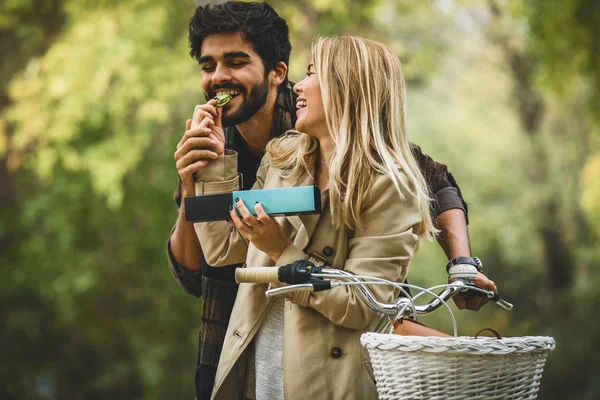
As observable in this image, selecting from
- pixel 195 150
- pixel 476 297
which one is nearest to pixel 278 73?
pixel 195 150

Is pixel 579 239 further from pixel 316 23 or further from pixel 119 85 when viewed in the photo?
pixel 119 85

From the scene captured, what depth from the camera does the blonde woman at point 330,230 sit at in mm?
2488

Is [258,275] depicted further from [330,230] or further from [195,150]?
[195,150]

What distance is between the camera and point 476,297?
2.66 m

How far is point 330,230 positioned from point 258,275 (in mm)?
354

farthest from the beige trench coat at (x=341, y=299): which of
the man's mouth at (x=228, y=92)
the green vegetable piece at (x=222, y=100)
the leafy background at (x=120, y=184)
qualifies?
the leafy background at (x=120, y=184)

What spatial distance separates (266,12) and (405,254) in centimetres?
139

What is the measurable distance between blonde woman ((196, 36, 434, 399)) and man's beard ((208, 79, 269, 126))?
352 millimetres

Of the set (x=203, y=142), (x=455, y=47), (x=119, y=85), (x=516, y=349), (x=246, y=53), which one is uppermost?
(x=455, y=47)

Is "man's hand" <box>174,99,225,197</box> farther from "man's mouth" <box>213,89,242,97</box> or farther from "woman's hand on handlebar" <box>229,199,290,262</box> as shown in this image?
"man's mouth" <box>213,89,242,97</box>

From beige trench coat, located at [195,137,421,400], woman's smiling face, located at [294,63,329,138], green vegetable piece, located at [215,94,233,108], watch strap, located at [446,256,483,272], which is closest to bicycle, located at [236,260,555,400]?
beige trench coat, located at [195,137,421,400]

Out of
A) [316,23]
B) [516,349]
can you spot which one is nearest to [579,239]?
[316,23]

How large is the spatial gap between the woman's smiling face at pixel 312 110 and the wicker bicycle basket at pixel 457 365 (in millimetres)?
829

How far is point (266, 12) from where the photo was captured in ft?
11.3
